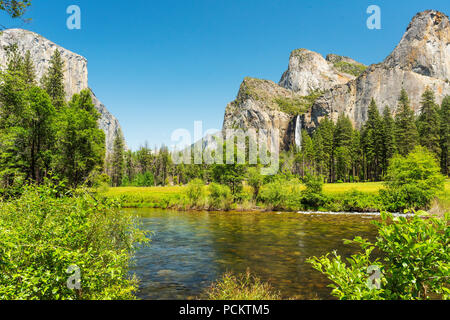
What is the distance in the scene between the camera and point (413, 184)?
1471 inches

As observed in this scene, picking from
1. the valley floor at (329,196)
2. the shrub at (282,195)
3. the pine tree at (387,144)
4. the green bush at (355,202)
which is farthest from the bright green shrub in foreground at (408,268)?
the pine tree at (387,144)

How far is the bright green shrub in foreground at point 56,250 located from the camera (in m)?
5.21

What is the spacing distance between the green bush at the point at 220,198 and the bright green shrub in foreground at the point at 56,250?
1556 inches

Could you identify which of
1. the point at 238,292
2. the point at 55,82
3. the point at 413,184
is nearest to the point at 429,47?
the point at 413,184

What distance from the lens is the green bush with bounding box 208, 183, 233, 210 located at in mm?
48375

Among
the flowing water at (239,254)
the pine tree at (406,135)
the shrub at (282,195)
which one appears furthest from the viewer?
the pine tree at (406,135)

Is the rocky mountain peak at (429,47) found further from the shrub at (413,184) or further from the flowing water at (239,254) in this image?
the flowing water at (239,254)

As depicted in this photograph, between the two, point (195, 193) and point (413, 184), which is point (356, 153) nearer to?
point (413, 184)

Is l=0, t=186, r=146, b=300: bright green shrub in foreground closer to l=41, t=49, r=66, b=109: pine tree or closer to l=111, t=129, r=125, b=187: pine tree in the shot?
l=41, t=49, r=66, b=109: pine tree

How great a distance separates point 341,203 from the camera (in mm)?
43094

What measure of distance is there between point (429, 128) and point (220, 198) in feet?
233

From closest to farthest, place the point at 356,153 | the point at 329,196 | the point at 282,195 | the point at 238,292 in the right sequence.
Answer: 1. the point at 238,292
2. the point at 329,196
3. the point at 282,195
4. the point at 356,153

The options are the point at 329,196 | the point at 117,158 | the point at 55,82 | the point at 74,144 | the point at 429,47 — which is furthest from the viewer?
the point at 429,47

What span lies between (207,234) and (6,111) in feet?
96.8
